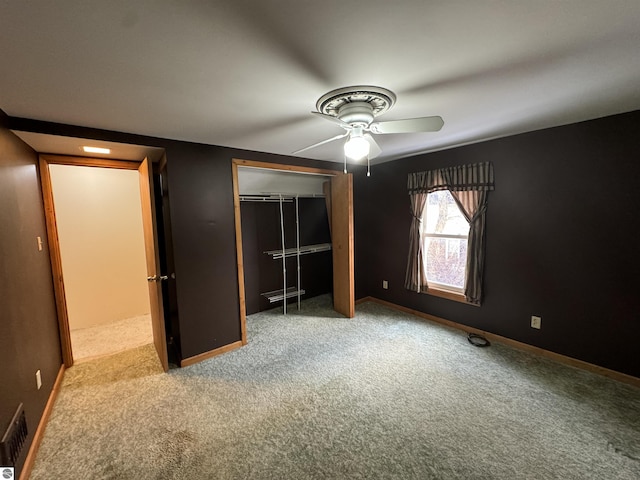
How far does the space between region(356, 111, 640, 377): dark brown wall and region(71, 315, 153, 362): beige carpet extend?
13.1 feet

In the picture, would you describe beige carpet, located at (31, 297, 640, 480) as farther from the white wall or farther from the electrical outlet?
the white wall

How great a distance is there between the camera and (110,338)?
3387 mm

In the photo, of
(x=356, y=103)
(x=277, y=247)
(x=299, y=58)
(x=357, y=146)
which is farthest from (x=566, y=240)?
(x=277, y=247)

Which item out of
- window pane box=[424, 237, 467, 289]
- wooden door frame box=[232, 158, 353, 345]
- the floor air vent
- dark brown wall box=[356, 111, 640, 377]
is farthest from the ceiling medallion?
the floor air vent

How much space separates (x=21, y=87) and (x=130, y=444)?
2.23 m

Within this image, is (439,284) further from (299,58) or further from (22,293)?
(22,293)

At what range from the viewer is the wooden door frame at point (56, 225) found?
8.28ft

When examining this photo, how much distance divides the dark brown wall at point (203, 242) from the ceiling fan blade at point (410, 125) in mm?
1750

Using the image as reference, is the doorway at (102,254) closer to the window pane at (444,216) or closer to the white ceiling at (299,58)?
the white ceiling at (299,58)

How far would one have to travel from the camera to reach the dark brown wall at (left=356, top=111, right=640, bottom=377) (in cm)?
228

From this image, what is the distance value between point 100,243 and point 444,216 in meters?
4.68

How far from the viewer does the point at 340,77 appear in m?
1.48

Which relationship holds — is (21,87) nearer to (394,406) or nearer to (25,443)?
(25,443)

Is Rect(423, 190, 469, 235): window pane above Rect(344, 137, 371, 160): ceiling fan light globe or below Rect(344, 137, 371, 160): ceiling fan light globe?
below
